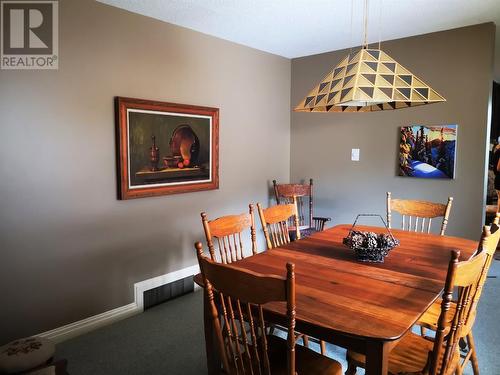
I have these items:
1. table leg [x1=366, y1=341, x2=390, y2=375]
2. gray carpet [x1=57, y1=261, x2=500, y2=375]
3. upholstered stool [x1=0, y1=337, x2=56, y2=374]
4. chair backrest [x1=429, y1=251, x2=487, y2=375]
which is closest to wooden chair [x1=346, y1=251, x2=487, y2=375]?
chair backrest [x1=429, y1=251, x2=487, y2=375]

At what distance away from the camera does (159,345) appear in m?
2.59

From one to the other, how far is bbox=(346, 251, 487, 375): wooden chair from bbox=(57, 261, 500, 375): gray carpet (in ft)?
2.39

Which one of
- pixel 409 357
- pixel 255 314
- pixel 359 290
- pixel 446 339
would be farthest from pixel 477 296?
pixel 255 314

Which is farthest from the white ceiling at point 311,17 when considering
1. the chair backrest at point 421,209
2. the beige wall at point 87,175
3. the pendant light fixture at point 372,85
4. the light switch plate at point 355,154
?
the chair backrest at point 421,209

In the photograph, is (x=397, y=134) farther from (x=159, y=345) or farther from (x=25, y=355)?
(x=25, y=355)

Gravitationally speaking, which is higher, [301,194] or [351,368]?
[301,194]

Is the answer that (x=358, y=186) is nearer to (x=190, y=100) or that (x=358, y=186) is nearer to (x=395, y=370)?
(x=190, y=100)

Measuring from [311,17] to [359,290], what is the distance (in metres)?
2.31

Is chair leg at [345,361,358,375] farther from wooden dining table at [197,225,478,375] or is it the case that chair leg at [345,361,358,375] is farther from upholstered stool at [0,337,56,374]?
upholstered stool at [0,337,56,374]

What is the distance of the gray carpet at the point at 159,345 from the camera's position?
2326mm

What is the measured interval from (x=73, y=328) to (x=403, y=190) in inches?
123

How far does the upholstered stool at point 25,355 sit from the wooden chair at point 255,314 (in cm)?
115

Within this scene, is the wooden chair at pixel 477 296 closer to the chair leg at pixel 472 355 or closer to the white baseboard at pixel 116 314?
the chair leg at pixel 472 355

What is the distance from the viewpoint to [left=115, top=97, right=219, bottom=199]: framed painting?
2.91 m
